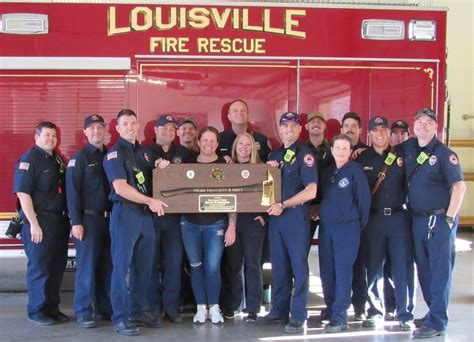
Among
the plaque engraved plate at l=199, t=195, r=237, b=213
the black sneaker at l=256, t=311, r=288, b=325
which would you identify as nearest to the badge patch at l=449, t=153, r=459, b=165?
the plaque engraved plate at l=199, t=195, r=237, b=213

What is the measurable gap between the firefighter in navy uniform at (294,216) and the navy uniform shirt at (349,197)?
193 mm

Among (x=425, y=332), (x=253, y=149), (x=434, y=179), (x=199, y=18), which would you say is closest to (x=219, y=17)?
(x=199, y=18)

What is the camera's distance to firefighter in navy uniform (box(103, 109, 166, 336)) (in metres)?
4.48

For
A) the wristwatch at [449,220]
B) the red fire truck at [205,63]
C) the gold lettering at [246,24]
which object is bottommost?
the wristwatch at [449,220]

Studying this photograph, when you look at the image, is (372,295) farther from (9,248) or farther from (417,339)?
(9,248)

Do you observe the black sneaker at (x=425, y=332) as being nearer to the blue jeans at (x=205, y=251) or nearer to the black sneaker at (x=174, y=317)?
the blue jeans at (x=205, y=251)

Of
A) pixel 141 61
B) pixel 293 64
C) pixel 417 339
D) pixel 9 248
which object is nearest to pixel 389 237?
pixel 417 339

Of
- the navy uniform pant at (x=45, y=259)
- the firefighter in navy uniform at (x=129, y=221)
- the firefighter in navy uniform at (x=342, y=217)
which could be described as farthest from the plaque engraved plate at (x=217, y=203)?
the navy uniform pant at (x=45, y=259)

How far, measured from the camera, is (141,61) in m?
5.28

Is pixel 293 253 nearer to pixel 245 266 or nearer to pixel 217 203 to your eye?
pixel 245 266

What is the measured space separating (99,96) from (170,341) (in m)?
2.33

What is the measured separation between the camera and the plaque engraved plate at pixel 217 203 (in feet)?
15.4

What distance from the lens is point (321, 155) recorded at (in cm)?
510

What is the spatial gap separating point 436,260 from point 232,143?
2027 mm
